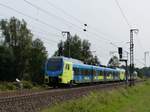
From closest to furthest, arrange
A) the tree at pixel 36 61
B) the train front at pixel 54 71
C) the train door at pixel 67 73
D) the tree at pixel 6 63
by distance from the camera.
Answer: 1. the train front at pixel 54 71
2. the train door at pixel 67 73
3. the tree at pixel 6 63
4. the tree at pixel 36 61

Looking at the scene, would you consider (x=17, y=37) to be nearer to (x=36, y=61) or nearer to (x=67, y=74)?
(x=36, y=61)

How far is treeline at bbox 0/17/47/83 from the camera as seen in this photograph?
7781 cm

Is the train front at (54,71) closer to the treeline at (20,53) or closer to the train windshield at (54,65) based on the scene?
the train windshield at (54,65)

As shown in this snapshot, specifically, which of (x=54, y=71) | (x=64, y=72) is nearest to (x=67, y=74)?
(x=64, y=72)

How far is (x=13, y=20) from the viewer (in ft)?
307

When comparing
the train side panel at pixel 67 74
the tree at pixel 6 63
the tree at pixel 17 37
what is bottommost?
the train side panel at pixel 67 74

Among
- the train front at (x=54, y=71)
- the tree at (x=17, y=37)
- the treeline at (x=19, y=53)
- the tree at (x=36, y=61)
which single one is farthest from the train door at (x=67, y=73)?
the tree at (x=17, y=37)

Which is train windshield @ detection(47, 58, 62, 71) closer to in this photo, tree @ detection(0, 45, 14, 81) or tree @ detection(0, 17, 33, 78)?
tree @ detection(0, 45, 14, 81)

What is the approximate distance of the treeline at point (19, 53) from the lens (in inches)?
3063

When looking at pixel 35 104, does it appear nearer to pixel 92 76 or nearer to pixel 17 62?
pixel 92 76

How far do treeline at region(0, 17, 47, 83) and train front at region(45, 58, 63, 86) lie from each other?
32100mm

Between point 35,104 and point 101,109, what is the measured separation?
12.3 feet

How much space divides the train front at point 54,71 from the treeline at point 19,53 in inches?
1264

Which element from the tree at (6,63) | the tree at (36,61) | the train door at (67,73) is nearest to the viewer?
the train door at (67,73)
